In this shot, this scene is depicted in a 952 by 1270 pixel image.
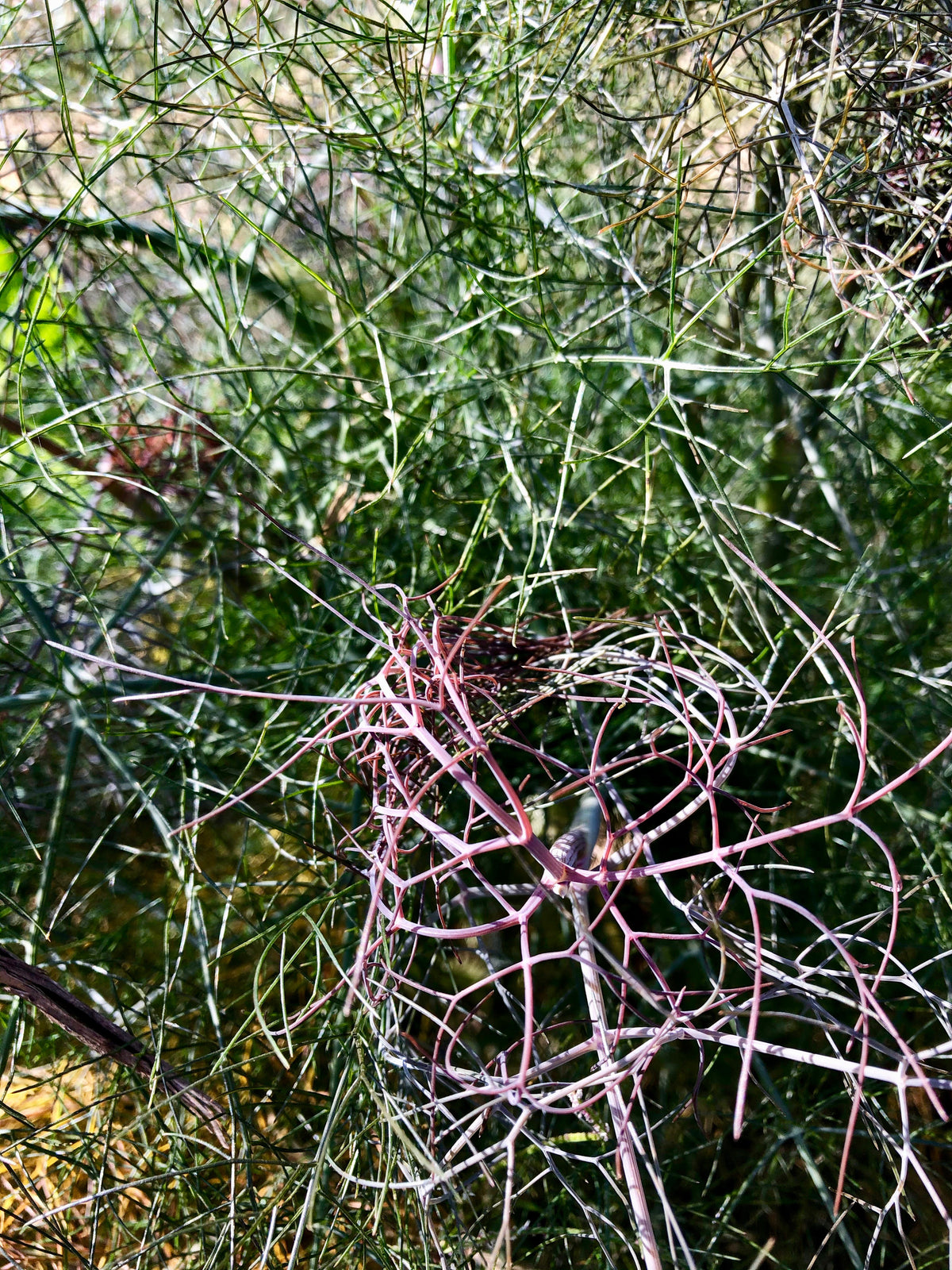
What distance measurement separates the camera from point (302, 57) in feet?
1.70

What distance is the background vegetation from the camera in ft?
1.31

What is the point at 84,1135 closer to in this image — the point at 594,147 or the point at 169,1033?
the point at 169,1033

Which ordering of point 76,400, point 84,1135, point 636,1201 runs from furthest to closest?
point 76,400 < point 84,1135 < point 636,1201

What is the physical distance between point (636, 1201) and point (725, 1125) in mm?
251

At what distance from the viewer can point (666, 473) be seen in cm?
64

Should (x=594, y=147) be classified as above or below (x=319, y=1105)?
above

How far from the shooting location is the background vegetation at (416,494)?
399 millimetres

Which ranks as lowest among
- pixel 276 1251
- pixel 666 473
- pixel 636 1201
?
pixel 276 1251

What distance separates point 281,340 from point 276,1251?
502 mm

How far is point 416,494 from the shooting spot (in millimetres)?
573

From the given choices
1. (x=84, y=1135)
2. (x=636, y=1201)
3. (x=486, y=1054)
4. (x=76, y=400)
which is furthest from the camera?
(x=76, y=400)

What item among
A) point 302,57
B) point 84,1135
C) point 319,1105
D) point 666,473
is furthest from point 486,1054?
point 302,57

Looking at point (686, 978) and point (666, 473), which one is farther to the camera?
point (666, 473)

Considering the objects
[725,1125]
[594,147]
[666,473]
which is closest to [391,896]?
[725,1125]
